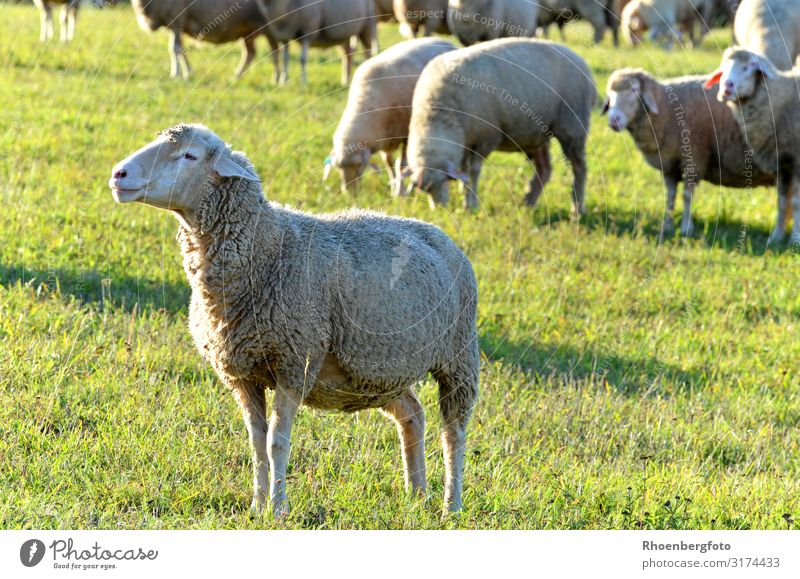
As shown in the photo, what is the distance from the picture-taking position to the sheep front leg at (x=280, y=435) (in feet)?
14.7

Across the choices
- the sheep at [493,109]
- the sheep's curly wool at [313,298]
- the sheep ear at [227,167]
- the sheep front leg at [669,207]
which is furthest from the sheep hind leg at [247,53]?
the sheep ear at [227,167]

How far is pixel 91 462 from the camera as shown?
5055mm

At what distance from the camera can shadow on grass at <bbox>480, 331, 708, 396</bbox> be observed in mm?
7121

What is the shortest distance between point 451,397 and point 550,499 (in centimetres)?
66

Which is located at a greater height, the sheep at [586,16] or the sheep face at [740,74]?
the sheep face at [740,74]

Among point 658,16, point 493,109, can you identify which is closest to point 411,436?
point 493,109

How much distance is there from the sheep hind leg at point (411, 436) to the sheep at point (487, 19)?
11.9 m

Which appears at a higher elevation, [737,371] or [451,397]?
[451,397]

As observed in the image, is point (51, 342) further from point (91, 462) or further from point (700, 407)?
point (700, 407)

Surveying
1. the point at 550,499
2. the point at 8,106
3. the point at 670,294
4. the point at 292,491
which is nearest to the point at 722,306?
the point at 670,294

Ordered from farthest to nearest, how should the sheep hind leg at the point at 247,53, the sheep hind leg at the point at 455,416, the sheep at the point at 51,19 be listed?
1. the sheep at the point at 51,19
2. the sheep hind leg at the point at 247,53
3. the sheep hind leg at the point at 455,416

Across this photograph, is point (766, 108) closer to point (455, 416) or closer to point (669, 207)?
point (669, 207)

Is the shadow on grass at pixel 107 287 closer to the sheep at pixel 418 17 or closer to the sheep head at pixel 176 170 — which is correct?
the sheep head at pixel 176 170

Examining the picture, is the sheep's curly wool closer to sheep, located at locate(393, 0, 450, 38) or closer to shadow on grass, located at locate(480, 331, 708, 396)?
shadow on grass, located at locate(480, 331, 708, 396)
